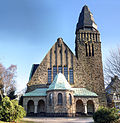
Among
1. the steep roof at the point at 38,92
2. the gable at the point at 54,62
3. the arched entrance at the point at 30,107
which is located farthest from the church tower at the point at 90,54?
the arched entrance at the point at 30,107

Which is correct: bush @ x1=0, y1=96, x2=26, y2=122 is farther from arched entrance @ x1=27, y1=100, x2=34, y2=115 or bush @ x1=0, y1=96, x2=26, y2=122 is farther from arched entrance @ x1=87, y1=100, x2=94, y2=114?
arched entrance @ x1=87, y1=100, x2=94, y2=114

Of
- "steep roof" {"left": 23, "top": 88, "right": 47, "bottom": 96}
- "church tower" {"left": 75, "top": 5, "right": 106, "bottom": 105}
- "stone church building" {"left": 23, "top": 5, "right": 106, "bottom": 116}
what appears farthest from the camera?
"church tower" {"left": 75, "top": 5, "right": 106, "bottom": 105}

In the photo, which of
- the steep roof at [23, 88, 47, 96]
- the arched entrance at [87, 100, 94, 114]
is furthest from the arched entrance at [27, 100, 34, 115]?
the arched entrance at [87, 100, 94, 114]

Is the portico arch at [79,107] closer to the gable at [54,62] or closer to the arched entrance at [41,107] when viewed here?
the gable at [54,62]

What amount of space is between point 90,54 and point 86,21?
8331 mm

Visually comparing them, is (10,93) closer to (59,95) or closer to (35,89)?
(35,89)

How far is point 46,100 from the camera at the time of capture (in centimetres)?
2769

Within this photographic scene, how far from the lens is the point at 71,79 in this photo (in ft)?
105

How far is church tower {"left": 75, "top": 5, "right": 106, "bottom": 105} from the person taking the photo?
32031 millimetres

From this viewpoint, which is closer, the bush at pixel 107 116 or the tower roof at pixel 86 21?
the bush at pixel 107 116

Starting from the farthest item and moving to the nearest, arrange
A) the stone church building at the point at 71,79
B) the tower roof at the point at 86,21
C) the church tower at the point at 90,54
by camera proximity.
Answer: the tower roof at the point at 86,21
the church tower at the point at 90,54
the stone church building at the point at 71,79

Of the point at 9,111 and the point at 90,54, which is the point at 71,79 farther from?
the point at 9,111

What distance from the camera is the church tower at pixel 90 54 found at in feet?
105

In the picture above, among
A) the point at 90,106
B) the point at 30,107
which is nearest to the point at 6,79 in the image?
the point at 30,107
